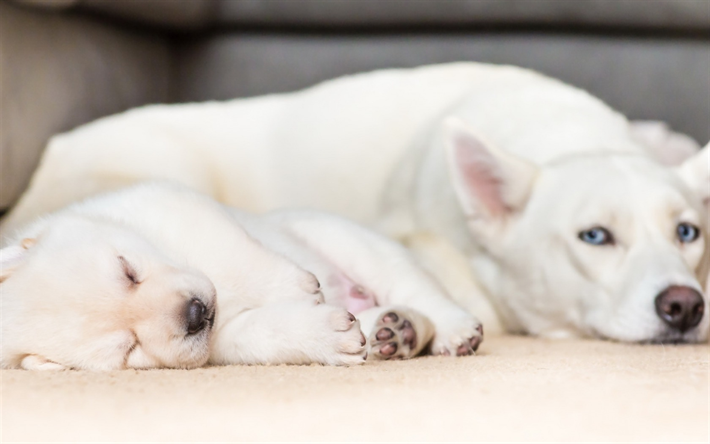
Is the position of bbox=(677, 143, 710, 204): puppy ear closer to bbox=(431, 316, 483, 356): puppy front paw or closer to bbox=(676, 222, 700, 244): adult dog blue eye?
bbox=(676, 222, 700, 244): adult dog blue eye

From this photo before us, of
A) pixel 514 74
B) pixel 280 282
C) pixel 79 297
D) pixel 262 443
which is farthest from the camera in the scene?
pixel 514 74

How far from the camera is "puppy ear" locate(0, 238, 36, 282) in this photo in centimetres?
117

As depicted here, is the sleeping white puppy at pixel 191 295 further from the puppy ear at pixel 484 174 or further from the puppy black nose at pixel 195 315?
the puppy ear at pixel 484 174

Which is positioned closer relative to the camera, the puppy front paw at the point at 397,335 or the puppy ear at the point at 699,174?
the puppy front paw at the point at 397,335

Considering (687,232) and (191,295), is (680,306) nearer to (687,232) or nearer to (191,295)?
(687,232)

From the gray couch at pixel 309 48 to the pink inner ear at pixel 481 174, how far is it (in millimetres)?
942

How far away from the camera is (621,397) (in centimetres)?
91

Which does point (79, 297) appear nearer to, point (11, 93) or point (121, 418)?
point (121, 418)

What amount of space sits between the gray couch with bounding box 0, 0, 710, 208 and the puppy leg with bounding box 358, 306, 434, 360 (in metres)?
1.32

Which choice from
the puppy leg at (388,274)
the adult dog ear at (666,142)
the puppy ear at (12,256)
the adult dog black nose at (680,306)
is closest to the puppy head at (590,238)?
the adult dog black nose at (680,306)

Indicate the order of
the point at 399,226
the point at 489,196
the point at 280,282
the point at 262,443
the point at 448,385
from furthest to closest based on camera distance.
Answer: the point at 399,226, the point at 489,196, the point at 280,282, the point at 448,385, the point at 262,443

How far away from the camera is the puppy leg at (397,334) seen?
4.11 ft

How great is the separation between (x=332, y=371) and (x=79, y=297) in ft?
1.32

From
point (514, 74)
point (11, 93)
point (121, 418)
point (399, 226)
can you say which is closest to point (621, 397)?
point (121, 418)
